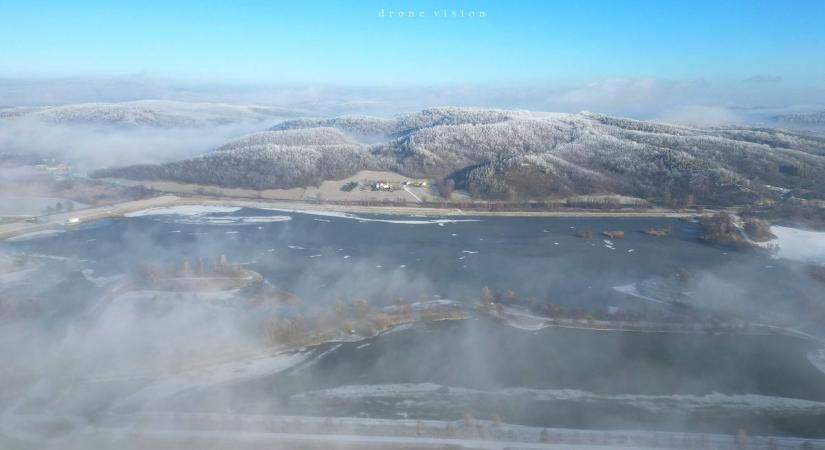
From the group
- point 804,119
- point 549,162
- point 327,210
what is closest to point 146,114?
point 327,210

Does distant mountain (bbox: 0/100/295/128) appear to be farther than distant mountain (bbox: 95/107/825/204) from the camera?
Yes

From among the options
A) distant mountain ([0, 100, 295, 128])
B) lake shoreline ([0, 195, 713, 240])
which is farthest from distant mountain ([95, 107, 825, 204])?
distant mountain ([0, 100, 295, 128])

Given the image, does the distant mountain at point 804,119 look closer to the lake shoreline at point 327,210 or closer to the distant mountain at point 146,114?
the lake shoreline at point 327,210

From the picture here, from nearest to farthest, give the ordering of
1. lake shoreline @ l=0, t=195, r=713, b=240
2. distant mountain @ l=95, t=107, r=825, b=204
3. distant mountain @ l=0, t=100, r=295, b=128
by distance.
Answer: lake shoreline @ l=0, t=195, r=713, b=240 → distant mountain @ l=95, t=107, r=825, b=204 → distant mountain @ l=0, t=100, r=295, b=128

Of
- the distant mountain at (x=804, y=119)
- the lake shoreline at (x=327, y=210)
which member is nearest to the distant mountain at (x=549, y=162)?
the lake shoreline at (x=327, y=210)

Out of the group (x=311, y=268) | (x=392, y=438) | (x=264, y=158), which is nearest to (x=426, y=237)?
(x=311, y=268)

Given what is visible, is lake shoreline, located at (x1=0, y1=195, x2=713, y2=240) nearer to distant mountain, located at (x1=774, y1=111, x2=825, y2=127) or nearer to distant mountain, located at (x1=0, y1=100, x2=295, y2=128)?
distant mountain, located at (x1=0, y1=100, x2=295, y2=128)

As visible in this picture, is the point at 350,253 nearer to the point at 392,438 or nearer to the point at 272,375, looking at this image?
the point at 272,375
